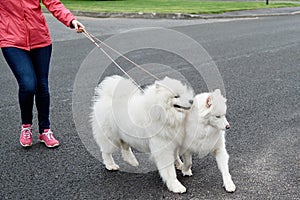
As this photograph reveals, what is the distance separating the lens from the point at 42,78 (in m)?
5.10

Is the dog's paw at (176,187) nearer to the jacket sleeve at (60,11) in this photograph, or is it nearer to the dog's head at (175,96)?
the dog's head at (175,96)

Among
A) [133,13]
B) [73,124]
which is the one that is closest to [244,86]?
[73,124]

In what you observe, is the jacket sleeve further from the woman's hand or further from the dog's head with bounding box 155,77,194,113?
the dog's head with bounding box 155,77,194,113

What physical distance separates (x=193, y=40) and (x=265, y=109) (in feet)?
21.4

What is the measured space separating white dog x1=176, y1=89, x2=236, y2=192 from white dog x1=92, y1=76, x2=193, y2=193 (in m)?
0.09

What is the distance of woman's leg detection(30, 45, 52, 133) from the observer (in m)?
4.98

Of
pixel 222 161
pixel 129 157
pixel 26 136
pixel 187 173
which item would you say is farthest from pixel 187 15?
pixel 222 161

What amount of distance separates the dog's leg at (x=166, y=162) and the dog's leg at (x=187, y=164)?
160 mm

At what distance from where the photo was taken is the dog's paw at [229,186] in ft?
12.9

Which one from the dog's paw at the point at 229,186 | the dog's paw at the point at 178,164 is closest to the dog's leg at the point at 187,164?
the dog's paw at the point at 178,164

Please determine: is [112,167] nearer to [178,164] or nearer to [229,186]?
[178,164]

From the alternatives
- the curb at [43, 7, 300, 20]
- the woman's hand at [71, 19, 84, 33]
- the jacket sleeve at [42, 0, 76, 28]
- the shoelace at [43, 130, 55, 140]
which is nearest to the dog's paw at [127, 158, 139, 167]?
the shoelace at [43, 130, 55, 140]

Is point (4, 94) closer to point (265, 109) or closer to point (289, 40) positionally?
point (265, 109)

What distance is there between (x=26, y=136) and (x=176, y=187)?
2.02 meters
